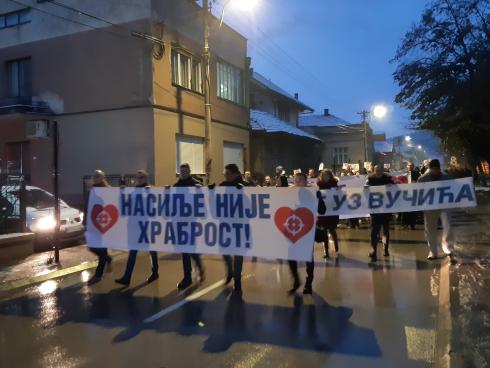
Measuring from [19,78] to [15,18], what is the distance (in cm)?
240

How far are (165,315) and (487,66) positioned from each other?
2248 centimetres

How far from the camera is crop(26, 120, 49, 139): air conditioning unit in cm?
1855

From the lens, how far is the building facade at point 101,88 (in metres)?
17.9

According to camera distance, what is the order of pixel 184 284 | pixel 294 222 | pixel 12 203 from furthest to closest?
1. pixel 12 203
2. pixel 184 284
3. pixel 294 222

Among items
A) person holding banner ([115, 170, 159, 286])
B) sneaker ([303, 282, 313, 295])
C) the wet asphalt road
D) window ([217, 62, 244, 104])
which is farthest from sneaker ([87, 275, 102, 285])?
window ([217, 62, 244, 104])

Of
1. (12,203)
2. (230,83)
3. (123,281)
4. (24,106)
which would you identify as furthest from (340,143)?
(123,281)

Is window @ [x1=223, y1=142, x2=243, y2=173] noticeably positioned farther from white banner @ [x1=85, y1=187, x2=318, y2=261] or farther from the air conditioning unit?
white banner @ [x1=85, y1=187, x2=318, y2=261]

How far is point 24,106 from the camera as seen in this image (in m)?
18.9

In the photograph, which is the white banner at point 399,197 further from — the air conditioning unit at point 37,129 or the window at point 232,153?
the window at point 232,153

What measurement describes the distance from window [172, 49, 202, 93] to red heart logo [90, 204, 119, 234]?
11166 mm

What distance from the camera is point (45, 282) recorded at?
8.81m

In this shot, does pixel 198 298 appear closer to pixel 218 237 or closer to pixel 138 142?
pixel 218 237

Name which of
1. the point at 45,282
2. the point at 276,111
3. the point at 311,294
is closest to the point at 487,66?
the point at 276,111

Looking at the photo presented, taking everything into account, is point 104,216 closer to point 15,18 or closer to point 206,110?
point 206,110
